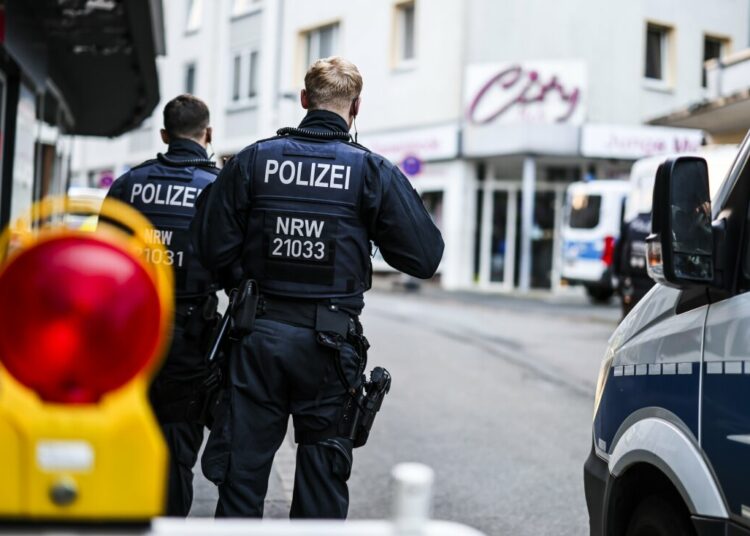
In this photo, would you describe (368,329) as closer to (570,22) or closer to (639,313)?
(639,313)

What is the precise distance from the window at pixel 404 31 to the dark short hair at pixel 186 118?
1108 inches

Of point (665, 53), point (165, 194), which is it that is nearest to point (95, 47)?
point (165, 194)

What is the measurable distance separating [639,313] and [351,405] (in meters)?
0.97

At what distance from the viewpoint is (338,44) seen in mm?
35250

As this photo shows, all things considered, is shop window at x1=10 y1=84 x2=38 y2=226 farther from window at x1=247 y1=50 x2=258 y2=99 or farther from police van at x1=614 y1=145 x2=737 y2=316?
window at x1=247 y1=50 x2=258 y2=99

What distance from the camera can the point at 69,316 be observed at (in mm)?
1591

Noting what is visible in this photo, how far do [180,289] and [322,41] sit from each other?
32080mm

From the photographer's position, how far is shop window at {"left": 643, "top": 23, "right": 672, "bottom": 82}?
103 ft

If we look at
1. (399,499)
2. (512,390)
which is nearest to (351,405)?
(399,499)

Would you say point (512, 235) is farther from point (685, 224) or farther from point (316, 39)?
point (685, 224)

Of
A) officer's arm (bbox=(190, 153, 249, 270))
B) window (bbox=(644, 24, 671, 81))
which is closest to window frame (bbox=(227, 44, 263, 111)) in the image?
window (bbox=(644, 24, 671, 81))

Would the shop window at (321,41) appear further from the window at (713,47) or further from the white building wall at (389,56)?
the window at (713,47)

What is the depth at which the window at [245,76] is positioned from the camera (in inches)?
1538

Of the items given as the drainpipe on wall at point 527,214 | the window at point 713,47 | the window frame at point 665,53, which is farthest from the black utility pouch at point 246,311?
the window at point 713,47
